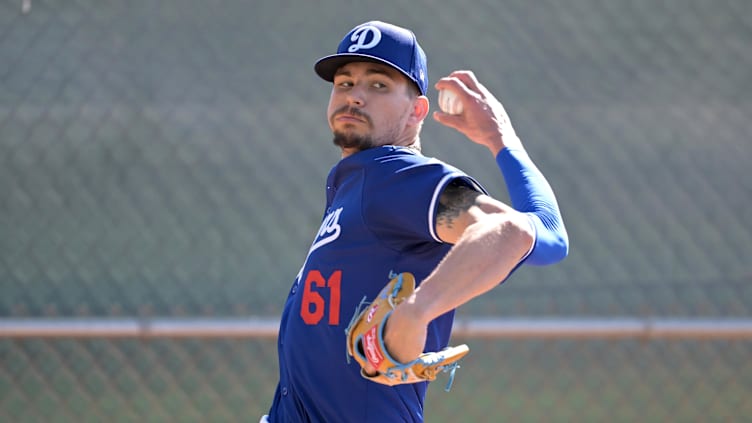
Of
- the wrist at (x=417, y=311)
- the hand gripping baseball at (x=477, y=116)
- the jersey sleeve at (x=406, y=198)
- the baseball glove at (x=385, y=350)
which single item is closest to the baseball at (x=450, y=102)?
the hand gripping baseball at (x=477, y=116)

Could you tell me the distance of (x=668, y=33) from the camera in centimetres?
373

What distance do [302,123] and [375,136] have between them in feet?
4.67

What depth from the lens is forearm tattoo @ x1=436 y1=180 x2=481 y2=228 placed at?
1.76 meters

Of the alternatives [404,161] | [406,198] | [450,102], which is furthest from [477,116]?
[406,198]

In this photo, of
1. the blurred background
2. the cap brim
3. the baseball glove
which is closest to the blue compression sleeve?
the baseball glove

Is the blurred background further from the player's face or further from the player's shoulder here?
the player's shoulder

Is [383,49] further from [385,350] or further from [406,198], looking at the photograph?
[385,350]

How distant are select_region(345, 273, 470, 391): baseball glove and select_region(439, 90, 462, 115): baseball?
0.59m

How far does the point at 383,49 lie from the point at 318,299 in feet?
1.97

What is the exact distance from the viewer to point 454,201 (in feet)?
5.86

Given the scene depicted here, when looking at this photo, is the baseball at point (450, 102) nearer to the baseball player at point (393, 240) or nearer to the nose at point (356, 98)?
the baseball player at point (393, 240)

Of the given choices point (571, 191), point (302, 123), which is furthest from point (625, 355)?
point (302, 123)

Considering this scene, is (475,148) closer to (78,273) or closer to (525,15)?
(525,15)

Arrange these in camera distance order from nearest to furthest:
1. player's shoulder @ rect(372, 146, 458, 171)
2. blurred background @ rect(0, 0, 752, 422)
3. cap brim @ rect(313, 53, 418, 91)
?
player's shoulder @ rect(372, 146, 458, 171) < cap brim @ rect(313, 53, 418, 91) < blurred background @ rect(0, 0, 752, 422)
